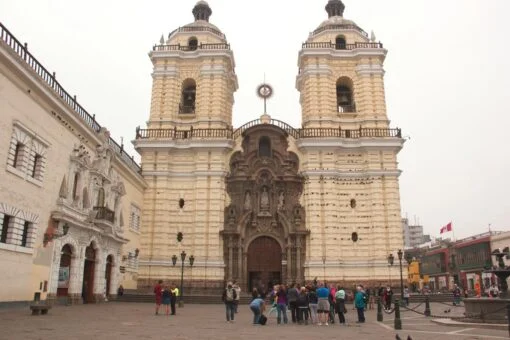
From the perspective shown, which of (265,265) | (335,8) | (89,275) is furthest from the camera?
(335,8)

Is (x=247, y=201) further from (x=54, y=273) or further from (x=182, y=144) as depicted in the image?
(x=54, y=273)

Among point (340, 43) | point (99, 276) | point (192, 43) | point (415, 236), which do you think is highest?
point (192, 43)

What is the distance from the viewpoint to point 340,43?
126 ft

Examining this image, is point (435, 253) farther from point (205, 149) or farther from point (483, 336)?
point (483, 336)

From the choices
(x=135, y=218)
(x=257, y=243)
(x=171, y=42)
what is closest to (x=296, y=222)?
(x=257, y=243)

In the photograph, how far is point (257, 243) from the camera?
1347 inches

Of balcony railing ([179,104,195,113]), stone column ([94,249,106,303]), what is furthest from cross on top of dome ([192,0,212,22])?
stone column ([94,249,106,303])

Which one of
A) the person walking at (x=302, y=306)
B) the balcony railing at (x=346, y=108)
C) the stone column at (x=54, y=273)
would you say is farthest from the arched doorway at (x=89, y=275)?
the balcony railing at (x=346, y=108)

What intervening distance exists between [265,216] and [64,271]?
15211 millimetres

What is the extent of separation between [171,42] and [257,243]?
18041 millimetres

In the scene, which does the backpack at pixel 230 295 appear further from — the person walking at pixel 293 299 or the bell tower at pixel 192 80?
the bell tower at pixel 192 80

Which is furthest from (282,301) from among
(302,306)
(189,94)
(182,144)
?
(189,94)

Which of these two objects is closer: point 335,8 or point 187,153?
point 187,153

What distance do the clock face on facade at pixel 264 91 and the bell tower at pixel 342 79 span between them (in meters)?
2.86
